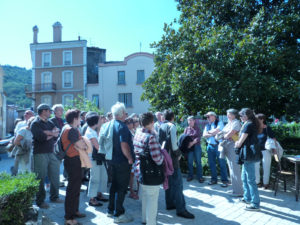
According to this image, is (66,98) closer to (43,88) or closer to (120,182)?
(43,88)

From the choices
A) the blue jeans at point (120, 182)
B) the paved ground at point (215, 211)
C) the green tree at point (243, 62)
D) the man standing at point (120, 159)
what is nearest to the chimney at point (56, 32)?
the green tree at point (243, 62)

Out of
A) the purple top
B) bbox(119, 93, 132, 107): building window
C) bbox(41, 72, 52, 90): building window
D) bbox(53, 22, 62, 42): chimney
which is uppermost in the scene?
bbox(53, 22, 62, 42): chimney

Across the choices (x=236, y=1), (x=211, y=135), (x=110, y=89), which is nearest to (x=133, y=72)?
(x=110, y=89)

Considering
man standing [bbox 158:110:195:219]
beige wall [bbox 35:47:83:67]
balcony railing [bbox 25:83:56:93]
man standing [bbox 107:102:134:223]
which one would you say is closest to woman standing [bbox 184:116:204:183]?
man standing [bbox 158:110:195:219]

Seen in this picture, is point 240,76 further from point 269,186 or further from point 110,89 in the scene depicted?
point 110,89

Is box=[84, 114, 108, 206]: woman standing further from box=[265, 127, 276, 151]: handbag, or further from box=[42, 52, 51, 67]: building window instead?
box=[42, 52, 51, 67]: building window

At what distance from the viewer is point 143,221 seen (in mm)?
4520

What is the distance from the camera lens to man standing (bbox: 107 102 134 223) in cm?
439

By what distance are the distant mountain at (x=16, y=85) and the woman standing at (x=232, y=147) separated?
6458 centimetres

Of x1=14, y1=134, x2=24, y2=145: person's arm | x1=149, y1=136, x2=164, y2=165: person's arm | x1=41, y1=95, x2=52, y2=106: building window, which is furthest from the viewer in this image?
x1=41, y1=95, x2=52, y2=106: building window

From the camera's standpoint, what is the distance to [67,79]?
3400 cm

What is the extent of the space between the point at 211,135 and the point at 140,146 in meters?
3.37

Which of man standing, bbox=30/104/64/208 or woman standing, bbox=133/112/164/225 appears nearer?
woman standing, bbox=133/112/164/225

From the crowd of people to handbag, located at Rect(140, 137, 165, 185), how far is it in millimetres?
16
